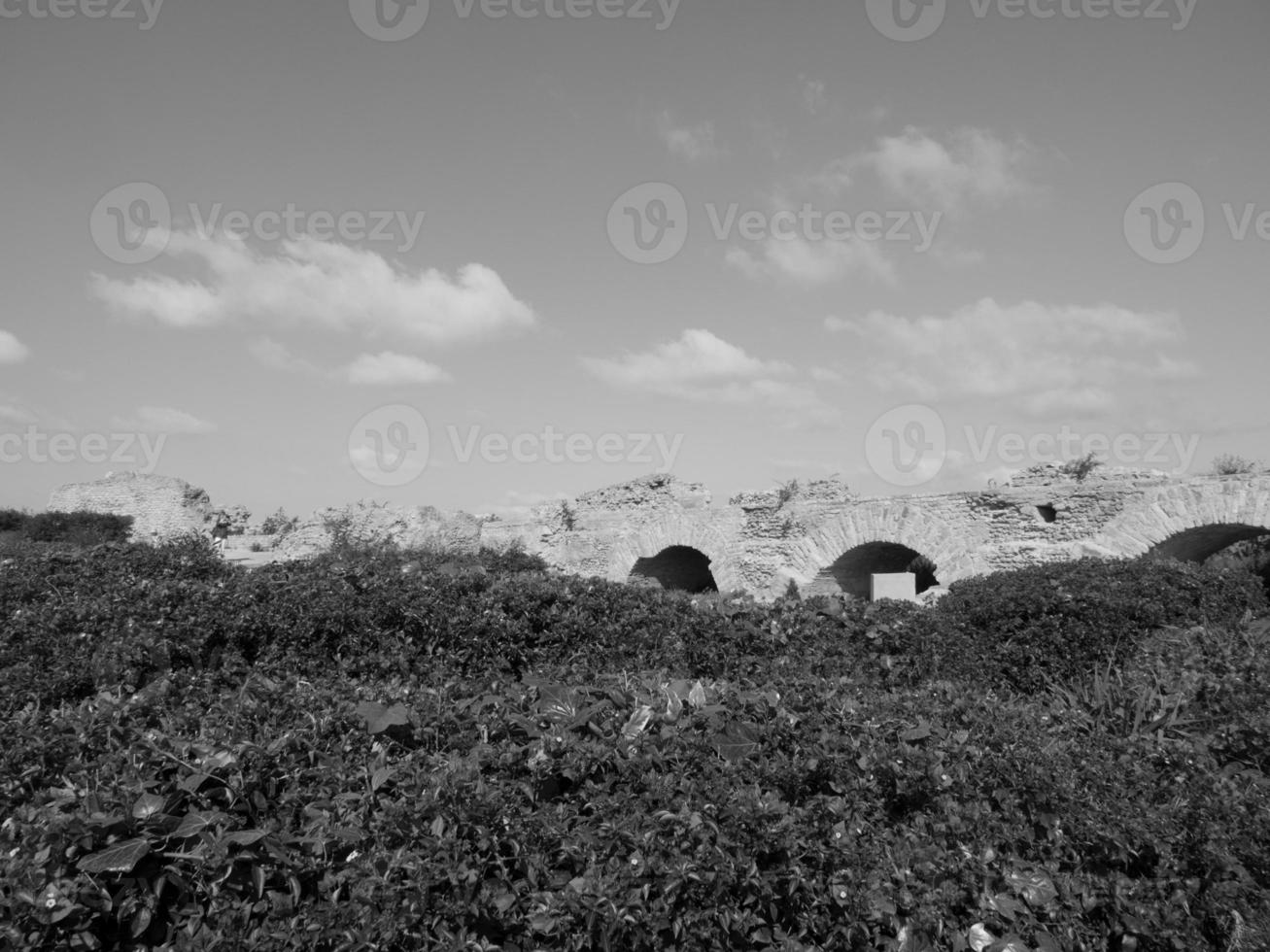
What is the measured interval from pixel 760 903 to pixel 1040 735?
163cm

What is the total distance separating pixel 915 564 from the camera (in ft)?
57.9

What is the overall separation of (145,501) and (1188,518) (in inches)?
1168

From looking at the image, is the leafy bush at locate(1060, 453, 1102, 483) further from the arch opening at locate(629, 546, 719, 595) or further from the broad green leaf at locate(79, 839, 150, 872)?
the broad green leaf at locate(79, 839, 150, 872)

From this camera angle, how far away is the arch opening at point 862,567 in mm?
14555

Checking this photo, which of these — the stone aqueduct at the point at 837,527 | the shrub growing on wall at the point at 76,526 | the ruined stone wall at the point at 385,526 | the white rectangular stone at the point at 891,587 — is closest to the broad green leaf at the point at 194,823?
the stone aqueduct at the point at 837,527

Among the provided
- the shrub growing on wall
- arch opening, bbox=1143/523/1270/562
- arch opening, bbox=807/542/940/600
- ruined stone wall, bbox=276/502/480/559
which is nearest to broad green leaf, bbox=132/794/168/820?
arch opening, bbox=1143/523/1270/562

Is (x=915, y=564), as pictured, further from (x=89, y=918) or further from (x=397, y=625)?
(x=89, y=918)

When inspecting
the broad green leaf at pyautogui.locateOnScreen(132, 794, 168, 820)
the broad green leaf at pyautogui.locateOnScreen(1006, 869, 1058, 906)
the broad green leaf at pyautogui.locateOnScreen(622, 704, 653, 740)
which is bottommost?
the broad green leaf at pyautogui.locateOnScreen(1006, 869, 1058, 906)

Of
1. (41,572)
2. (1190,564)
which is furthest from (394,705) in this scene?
(1190,564)

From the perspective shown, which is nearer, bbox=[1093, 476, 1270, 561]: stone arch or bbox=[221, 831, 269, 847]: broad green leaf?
bbox=[221, 831, 269, 847]: broad green leaf

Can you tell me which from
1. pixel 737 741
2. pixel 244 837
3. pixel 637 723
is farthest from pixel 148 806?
pixel 737 741

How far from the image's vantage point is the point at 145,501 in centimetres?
2709

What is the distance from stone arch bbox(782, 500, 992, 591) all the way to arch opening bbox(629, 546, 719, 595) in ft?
11.1

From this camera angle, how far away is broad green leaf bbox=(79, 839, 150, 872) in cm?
211
